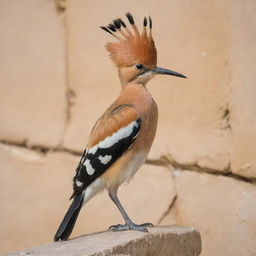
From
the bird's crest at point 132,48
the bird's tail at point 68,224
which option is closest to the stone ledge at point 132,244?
the bird's tail at point 68,224

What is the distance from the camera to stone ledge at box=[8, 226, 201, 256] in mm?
4781

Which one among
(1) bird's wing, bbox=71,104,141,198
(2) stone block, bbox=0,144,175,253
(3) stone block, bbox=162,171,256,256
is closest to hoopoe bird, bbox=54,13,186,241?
(1) bird's wing, bbox=71,104,141,198

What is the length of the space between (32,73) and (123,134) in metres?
2.53

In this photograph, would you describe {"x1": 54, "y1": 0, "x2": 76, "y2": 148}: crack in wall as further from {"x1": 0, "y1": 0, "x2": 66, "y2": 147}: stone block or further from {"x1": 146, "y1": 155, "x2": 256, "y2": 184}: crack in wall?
{"x1": 146, "y1": 155, "x2": 256, "y2": 184}: crack in wall

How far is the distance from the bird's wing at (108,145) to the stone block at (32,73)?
211 centimetres

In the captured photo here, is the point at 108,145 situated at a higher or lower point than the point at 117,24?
lower

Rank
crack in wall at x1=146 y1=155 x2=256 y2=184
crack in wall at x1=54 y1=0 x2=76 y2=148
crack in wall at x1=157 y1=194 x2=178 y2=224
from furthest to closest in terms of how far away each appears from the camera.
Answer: crack in wall at x1=54 y1=0 x2=76 y2=148, crack in wall at x1=157 y1=194 x2=178 y2=224, crack in wall at x1=146 y1=155 x2=256 y2=184

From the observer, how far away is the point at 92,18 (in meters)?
7.44

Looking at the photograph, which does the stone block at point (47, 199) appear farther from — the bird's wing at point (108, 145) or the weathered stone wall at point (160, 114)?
the bird's wing at point (108, 145)

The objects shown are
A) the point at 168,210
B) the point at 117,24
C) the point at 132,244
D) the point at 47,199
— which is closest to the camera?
the point at 132,244

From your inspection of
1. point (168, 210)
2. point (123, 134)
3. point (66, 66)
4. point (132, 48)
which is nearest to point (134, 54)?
point (132, 48)

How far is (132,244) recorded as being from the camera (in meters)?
Result: 4.96

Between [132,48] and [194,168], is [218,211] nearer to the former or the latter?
[194,168]

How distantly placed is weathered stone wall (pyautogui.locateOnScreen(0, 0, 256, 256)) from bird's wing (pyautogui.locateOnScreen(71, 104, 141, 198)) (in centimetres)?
112
